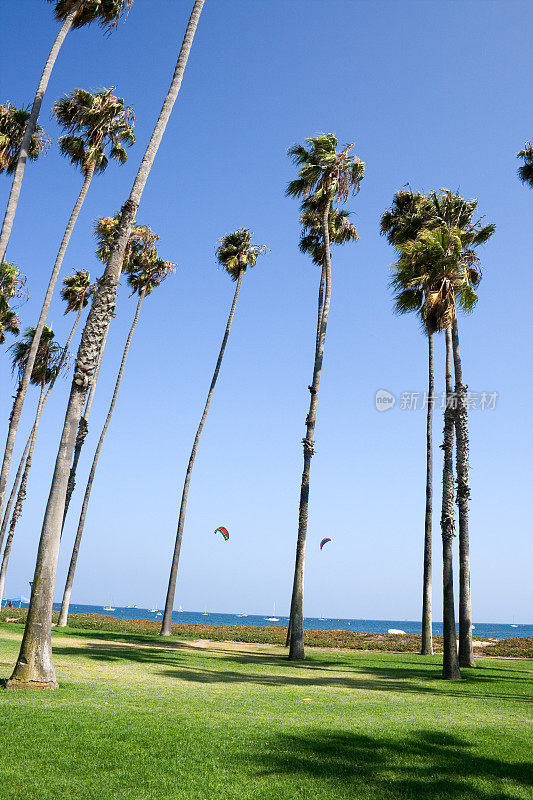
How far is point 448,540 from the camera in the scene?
19266 mm

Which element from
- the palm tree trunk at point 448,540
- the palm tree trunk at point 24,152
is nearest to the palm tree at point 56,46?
the palm tree trunk at point 24,152

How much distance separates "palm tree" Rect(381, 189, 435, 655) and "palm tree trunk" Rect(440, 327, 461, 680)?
7.93 feet

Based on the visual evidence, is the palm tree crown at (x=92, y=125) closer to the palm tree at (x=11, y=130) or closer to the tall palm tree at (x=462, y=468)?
the palm tree at (x=11, y=130)

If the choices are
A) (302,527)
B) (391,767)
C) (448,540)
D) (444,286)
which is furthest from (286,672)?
(444,286)

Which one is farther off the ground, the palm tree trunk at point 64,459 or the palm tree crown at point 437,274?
the palm tree crown at point 437,274

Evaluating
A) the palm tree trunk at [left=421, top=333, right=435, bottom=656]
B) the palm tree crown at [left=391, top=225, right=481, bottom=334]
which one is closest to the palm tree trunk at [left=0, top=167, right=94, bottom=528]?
the palm tree crown at [left=391, top=225, right=481, bottom=334]

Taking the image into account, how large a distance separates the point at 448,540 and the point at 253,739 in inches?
484

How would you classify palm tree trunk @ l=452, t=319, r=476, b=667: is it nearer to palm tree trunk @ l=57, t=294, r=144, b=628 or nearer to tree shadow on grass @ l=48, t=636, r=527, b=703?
tree shadow on grass @ l=48, t=636, r=527, b=703

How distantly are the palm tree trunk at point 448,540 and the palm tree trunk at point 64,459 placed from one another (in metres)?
11.6

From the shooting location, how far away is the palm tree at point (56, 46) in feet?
57.8

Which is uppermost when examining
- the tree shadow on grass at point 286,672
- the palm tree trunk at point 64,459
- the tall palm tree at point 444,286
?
the tall palm tree at point 444,286

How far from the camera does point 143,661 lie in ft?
61.3

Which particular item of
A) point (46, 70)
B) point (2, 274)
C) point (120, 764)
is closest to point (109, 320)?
point (120, 764)

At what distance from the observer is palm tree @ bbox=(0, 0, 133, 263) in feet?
57.8
